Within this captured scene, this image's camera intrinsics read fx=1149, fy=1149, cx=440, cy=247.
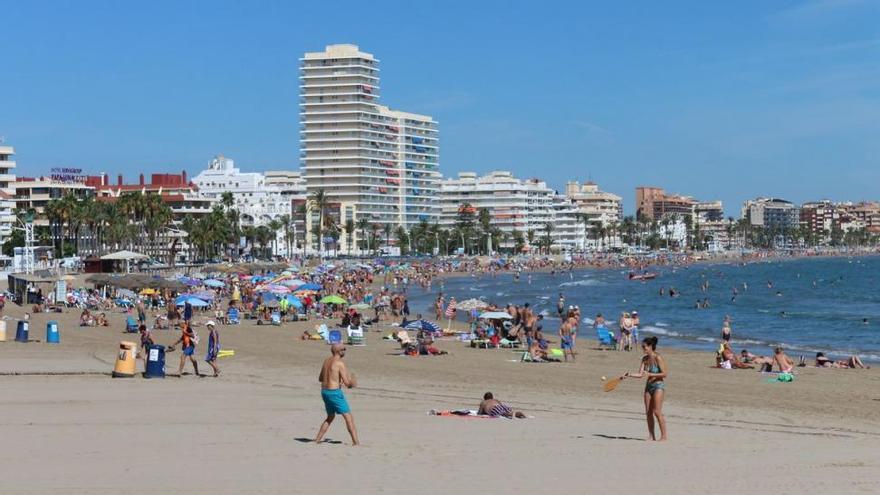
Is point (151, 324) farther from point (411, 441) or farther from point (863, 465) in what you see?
point (863, 465)

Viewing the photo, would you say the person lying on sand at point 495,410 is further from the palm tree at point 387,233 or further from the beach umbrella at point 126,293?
the palm tree at point 387,233

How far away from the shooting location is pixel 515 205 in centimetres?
18150

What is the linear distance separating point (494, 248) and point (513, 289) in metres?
90.2

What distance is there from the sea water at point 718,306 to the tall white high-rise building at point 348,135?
6128 cm

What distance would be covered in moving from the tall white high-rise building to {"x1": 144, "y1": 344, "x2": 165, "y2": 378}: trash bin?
A: 458 ft

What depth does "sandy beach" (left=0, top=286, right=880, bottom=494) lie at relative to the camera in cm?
1021

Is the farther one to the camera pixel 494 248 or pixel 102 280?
pixel 494 248

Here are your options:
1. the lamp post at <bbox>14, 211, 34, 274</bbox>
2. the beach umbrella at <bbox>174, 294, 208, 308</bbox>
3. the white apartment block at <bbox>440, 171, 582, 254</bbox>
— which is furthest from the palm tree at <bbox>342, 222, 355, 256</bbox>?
the beach umbrella at <bbox>174, 294, 208, 308</bbox>

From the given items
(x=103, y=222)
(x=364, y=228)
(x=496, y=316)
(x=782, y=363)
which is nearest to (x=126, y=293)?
(x=496, y=316)

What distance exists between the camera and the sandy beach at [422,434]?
10.2 m

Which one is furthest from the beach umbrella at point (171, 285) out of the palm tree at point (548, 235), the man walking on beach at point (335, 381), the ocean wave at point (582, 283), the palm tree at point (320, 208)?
the palm tree at point (548, 235)

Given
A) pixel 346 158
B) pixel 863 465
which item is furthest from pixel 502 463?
pixel 346 158

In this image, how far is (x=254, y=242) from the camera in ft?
419

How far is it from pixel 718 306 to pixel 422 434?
46.0 metres
